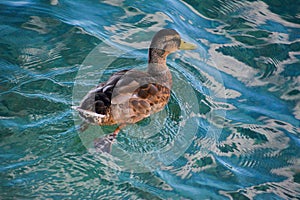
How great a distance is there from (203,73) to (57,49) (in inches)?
84.1

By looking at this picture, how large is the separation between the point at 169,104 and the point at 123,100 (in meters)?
0.93

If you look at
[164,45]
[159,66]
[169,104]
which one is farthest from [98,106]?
[164,45]

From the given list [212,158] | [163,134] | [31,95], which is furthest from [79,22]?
[212,158]

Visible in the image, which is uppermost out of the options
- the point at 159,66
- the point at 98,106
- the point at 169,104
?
the point at 159,66

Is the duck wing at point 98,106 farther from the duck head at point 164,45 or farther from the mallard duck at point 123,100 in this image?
the duck head at point 164,45

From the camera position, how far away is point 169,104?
684 cm

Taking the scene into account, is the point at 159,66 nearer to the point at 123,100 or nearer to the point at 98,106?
the point at 123,100

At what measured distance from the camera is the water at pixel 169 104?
5.57 m

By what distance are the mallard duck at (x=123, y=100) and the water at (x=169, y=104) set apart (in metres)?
0.16

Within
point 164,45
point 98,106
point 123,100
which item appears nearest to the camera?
point 98,106

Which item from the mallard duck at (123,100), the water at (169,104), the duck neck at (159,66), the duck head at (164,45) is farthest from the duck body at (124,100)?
the duck head at (164,45)

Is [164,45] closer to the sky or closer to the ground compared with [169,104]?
closer to the sky

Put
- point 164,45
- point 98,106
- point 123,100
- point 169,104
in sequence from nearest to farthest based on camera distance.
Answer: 1. point 98,106
2. point 123,100
3. point 169,104
4. point 164,45

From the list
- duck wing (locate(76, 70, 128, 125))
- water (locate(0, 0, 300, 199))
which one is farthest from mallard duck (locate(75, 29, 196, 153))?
water (locate(0, 0, 300, 199))
